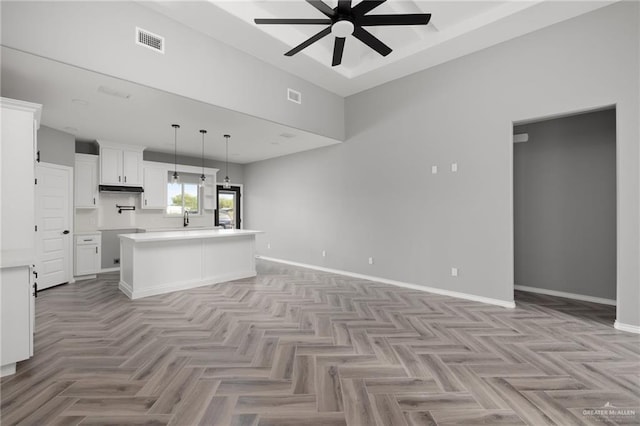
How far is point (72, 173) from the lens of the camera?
17.2ft

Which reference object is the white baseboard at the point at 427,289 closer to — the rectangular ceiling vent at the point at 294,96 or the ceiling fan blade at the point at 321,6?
the rectangular ceiling vent at the point at 294,96

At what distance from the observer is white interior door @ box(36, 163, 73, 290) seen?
14.9ft

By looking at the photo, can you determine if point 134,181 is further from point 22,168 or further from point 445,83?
point 445,83

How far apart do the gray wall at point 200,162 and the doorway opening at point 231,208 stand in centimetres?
37

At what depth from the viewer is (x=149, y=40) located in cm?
331

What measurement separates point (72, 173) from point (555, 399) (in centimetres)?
732

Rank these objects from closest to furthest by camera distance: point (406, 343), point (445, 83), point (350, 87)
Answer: point (406, 343) < point (445, 83) < point (350, 87)

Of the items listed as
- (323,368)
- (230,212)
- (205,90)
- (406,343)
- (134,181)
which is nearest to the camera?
(323,368)

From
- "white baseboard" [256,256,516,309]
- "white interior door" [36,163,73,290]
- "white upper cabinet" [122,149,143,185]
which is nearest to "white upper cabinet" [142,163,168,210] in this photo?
"white upper cabinet" [122,149,143,185]

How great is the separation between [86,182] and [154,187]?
1290mm

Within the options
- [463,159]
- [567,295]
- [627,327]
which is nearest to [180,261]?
[463,159]

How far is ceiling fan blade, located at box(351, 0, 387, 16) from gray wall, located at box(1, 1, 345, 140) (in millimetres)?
2087

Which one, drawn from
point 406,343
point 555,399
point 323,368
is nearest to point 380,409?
point 323,368

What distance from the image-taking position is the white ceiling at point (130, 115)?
3111mm
